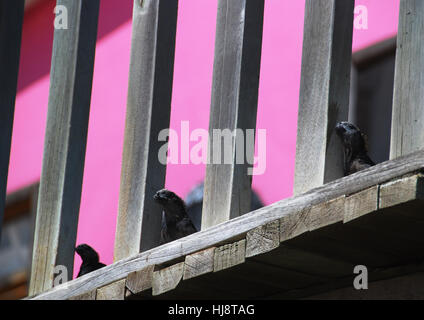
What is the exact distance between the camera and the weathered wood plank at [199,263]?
10.6 feet

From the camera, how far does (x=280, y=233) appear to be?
9.80 ft

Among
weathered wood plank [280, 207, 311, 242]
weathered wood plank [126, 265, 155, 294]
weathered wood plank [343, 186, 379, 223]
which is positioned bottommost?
weathered wood plank [126, 265, 155, 294]

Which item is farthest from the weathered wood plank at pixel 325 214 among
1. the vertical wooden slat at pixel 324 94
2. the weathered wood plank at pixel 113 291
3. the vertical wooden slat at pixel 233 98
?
the weathered wood plank at pixel 113 291

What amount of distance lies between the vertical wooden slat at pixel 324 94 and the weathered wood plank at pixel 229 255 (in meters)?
0.24

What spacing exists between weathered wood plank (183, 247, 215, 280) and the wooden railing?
0.62 ft

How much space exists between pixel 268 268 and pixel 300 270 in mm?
97

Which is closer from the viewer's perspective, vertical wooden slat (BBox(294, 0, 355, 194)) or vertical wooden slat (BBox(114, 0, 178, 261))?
vertical wooden slat (BBox(294, 0, 355, 194))

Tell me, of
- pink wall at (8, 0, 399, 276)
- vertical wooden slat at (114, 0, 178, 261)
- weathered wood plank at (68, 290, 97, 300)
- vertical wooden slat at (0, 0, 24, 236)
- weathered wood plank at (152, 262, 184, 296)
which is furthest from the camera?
pink wall at (8, 0, 399, 276)

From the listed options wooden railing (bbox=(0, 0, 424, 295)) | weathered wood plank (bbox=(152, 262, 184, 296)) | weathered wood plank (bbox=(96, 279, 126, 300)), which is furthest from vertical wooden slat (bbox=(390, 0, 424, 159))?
weathered wood plank (bbox=(96, 279, 126, 300))

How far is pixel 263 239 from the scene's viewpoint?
10.0ft

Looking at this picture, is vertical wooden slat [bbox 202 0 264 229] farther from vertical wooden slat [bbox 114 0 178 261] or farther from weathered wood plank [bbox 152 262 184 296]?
vertical wooden slat [bbox 114 0 178 261]

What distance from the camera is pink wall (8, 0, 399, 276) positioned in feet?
21.8
